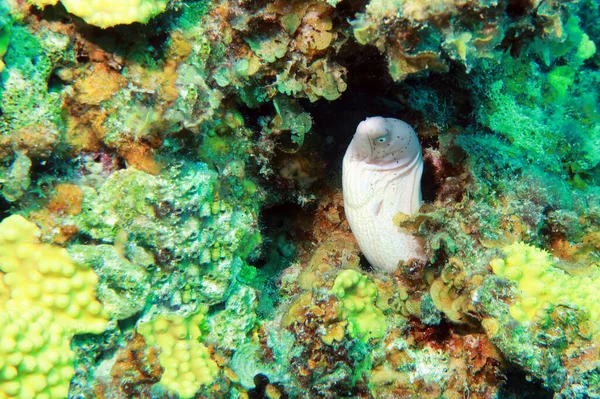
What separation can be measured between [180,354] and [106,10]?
2163mm

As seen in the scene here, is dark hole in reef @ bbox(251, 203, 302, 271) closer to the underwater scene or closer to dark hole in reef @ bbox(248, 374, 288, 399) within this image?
the underwater scene

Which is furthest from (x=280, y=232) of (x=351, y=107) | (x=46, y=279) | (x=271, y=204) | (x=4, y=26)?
(x=4, y=26)

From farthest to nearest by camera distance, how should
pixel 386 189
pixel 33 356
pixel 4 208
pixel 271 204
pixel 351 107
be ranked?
1. pixel 351 107
2. pixel 271 204
3. pixel 386 189
4. pixel 4 208
5. pixel 33 356

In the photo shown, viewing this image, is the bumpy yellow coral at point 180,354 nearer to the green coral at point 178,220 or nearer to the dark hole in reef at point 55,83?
the green coral at point 178,220

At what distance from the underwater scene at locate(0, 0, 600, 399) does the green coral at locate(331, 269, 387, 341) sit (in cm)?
2

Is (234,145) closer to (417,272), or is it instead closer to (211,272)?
(211,272)

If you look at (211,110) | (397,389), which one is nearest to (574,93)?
(397,389)

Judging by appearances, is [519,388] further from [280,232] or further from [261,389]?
[280,232]

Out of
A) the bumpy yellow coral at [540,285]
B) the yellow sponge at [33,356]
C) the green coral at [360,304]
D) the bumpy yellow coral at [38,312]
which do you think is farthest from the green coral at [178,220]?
the bumpy yellow coral at [540,285]

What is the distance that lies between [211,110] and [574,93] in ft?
12.4

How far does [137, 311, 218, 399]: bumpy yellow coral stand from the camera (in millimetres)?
2338

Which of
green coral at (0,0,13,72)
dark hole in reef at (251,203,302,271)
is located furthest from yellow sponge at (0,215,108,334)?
dark hole in reef at (251,203,302,271)

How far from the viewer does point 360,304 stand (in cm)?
294

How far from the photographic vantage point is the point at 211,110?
8.32 feet
